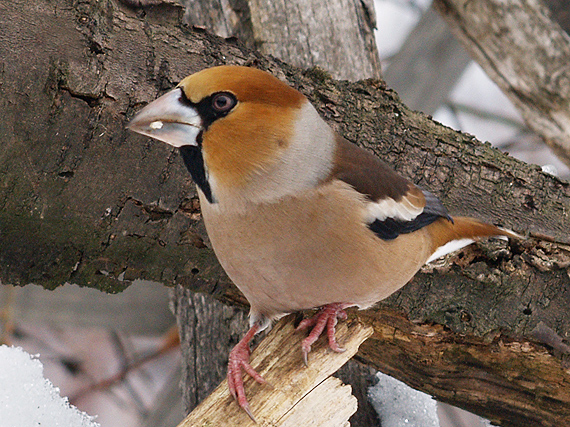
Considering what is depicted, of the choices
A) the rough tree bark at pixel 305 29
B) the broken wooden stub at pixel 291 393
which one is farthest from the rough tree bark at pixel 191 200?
the rough tree bark at pixel 305 29

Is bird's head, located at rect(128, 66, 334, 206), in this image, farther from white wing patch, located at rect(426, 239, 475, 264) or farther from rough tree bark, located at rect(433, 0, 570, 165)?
rough tree bark, located at rect(433, 0, 570, 165)

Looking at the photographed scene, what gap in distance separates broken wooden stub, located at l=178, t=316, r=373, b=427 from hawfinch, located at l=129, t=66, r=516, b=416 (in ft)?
0.14

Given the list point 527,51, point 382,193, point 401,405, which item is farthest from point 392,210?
point 527,51

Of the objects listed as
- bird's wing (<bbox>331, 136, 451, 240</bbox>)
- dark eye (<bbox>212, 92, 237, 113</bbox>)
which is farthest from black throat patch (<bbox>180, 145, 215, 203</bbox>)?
bird's wing (<bbox>331, 136, 451, 240</bbox>)

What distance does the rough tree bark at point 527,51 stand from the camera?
3.57 m

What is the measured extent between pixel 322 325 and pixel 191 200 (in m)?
0.64

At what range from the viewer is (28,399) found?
2.35m

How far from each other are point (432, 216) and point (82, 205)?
4.20 ft

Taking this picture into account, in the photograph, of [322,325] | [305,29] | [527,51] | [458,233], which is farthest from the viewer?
[527,51]

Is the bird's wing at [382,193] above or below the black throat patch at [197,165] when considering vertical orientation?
above

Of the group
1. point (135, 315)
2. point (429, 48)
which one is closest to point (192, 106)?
point (135, 315)

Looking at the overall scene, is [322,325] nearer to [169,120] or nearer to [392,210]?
[392,210]

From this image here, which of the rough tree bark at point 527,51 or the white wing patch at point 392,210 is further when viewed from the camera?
the rough tree bark at point 527,51

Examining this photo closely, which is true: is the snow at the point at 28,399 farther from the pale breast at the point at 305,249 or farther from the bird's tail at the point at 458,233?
the bird's tail at the point at 458,233
